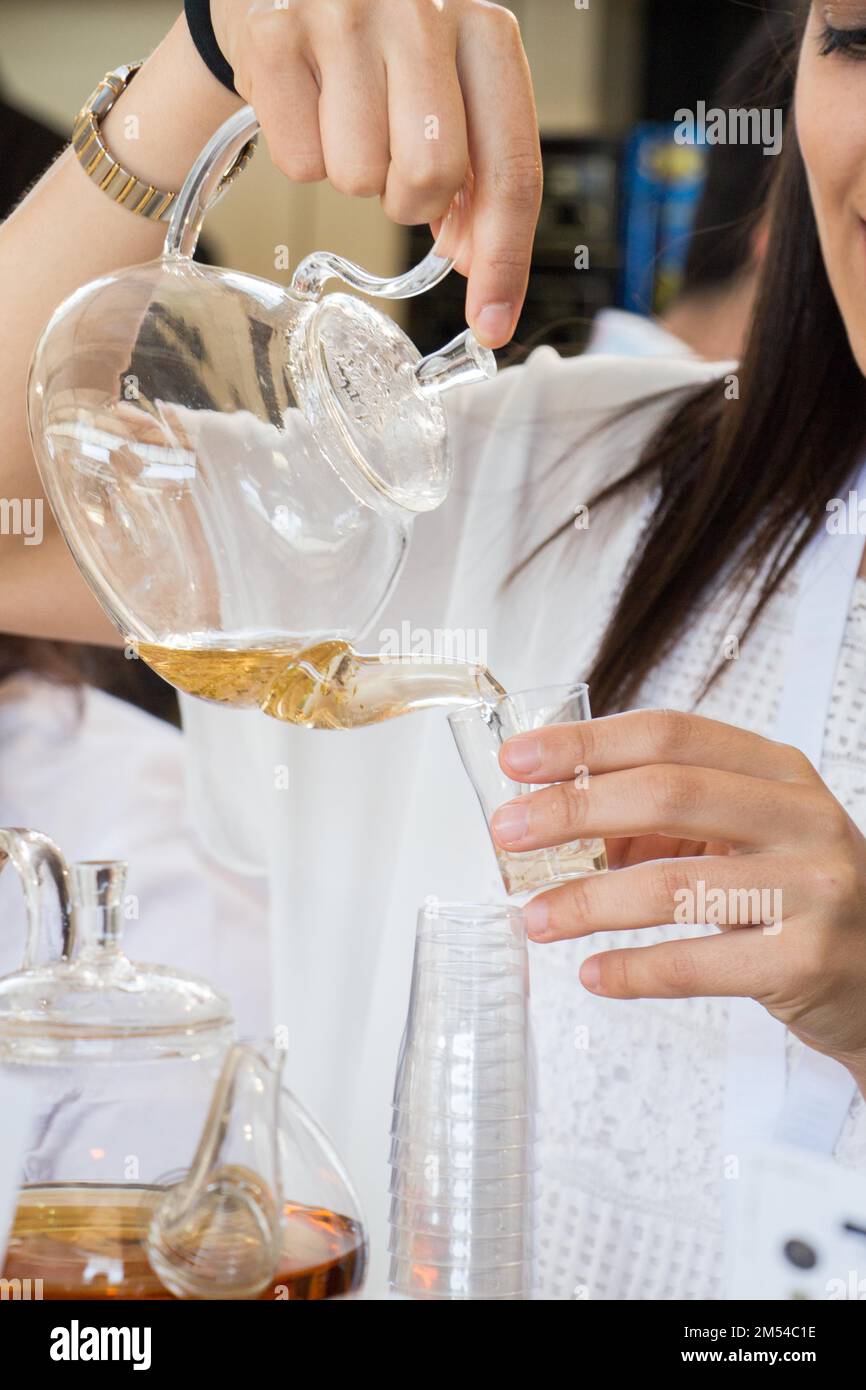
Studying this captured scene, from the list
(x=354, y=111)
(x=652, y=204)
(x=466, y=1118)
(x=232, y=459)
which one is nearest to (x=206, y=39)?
(x=354, y=111)

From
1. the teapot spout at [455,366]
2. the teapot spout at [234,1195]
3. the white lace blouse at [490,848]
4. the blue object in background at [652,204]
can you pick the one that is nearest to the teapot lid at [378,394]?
the teapot spout at [455,366]

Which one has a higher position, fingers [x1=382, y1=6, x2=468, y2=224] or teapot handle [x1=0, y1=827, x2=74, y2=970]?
fingers [x1=382, y1=6, x2=468, y2=224]

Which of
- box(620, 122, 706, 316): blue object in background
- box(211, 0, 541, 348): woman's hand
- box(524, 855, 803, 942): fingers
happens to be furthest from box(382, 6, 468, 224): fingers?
box(620, 122, 706, 316): blue object in background

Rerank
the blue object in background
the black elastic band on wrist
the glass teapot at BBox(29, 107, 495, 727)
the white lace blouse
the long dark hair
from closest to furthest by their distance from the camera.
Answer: the glass teapot at BBox(29, 107, 495, 727), the black elastic band on wrist, the white lace blouse, the long dark hair, the blue object in background

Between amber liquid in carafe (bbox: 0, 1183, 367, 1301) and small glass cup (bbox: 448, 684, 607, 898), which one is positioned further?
small glass cup (bbox: 448, 684, 607, 898)

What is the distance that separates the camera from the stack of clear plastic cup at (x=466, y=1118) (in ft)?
1.63

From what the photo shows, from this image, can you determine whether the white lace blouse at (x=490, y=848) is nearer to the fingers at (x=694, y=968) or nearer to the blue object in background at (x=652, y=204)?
the fingers at (x=694, y=968)

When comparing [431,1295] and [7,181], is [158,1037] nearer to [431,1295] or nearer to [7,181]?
[431,1295]

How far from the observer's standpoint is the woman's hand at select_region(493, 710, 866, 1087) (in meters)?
0.53

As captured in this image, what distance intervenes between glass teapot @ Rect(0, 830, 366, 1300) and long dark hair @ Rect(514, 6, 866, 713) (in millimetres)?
622

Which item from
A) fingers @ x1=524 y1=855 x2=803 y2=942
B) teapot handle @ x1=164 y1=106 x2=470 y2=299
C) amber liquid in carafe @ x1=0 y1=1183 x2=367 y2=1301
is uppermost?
teapot handle @ x1=164 y1=106 x2=470 y2=299

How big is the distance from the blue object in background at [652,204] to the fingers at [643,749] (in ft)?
7.67

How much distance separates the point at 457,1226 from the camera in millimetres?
496

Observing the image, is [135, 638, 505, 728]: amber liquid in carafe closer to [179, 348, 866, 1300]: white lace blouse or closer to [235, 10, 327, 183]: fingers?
[235, 10, 327, 183]: fingers
